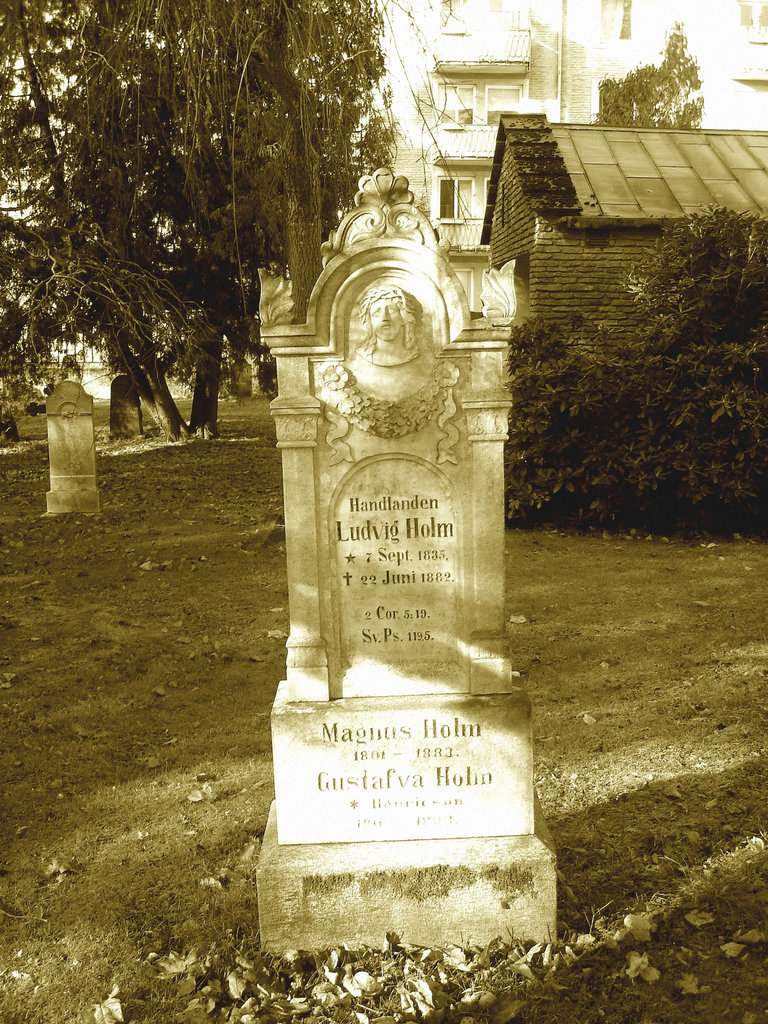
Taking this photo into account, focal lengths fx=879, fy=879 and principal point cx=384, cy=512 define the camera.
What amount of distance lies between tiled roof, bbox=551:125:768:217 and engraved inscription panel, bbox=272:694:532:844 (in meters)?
9.88

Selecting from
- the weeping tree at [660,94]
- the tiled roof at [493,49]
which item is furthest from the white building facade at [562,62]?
the weeping tree at [660,94]

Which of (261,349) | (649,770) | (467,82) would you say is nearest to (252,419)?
(261,349)

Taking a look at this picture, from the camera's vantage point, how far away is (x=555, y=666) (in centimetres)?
606

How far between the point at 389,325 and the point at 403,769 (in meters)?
1.70

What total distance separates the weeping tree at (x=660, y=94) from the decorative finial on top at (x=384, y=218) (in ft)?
73.1

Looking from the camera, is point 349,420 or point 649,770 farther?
point 649,770

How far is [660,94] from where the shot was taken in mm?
23078

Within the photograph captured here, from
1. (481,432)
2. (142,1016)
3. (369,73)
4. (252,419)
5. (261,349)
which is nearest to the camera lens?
(142,1016)

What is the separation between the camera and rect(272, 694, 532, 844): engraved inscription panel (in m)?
3.39

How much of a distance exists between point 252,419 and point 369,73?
2142 cm

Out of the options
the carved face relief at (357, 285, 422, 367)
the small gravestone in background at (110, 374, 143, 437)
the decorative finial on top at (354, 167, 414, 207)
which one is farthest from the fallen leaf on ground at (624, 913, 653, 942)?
the small gravestone in background at (110, 374, 143, 437)

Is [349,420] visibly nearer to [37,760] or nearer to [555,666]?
[37,760]

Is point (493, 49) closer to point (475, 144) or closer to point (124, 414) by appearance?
point (475, 144)

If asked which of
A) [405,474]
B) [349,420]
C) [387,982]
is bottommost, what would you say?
[387,982]
